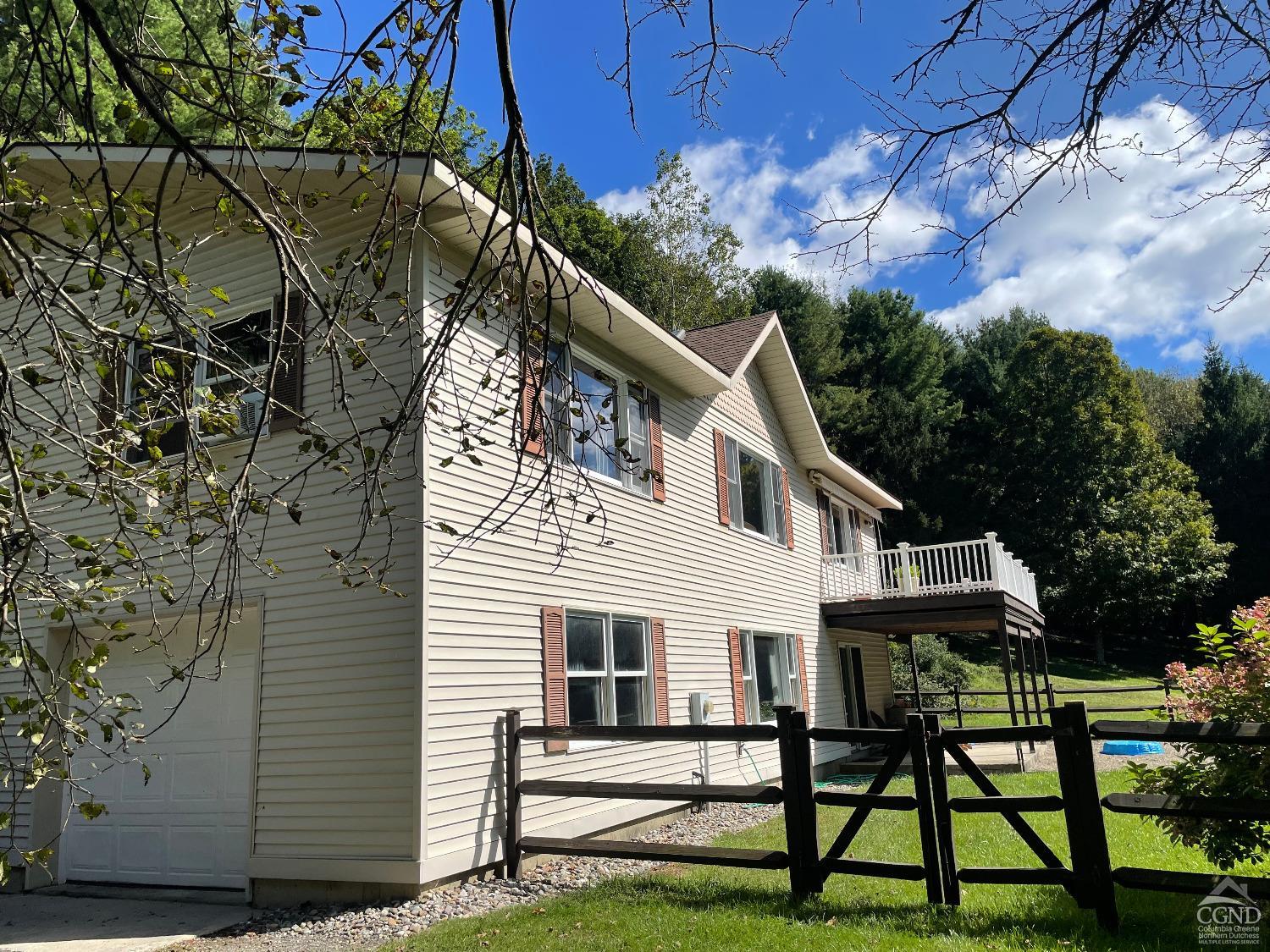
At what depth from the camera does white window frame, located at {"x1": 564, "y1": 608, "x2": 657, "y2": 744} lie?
32.4 feet

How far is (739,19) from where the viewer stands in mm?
3770

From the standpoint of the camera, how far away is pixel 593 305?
10719 mm

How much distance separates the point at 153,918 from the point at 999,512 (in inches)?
1481

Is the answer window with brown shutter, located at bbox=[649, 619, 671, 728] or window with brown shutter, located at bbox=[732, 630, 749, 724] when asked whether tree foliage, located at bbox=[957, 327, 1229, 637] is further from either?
window with brown shutter, located at bbox=[649, 619, 671, 728]

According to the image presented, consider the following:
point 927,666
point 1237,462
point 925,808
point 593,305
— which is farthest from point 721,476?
point 1237,462

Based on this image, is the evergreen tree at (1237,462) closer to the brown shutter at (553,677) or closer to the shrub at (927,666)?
the shrub at (927,666)

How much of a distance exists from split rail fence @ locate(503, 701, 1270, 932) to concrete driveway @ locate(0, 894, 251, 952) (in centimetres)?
252

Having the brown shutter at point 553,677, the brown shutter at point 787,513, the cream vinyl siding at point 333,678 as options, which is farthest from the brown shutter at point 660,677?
the brown shutter at point 787,513

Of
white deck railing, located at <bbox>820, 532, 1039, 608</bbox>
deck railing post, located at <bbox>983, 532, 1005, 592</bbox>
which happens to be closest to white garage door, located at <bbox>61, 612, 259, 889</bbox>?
white deck railing, located at <bbox>820, 532, 1039, 608</bbox>

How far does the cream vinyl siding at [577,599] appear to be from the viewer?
7.94 m

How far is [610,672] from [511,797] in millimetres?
2514

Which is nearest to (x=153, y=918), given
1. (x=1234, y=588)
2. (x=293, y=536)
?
(x=293, y=536)

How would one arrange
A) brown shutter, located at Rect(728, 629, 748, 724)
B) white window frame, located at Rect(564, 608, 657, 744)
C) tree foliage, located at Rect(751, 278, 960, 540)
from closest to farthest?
white window frame, located at Rect(564, 608, 657, 744), brown shutter, located at Rect(728, 629, 748, 724), tree foliage, located at Rect(751, 278, 960, 540)

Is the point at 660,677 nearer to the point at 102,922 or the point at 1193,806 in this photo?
the point at 102,922
